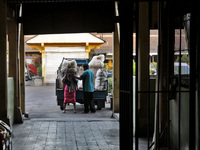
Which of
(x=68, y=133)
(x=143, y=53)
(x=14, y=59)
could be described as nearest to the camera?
(x=143, y=53)

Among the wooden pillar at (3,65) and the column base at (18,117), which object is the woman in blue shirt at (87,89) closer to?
the column base at (18,117)

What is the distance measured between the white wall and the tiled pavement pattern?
15.8m

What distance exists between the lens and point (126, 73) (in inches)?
190

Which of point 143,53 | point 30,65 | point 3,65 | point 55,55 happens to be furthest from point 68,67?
point 30,65

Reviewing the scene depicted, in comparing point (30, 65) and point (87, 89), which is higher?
point (30, 65)

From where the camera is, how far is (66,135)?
27.7 ft

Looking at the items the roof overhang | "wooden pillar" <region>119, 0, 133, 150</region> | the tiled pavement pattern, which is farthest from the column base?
"wooden pillar" <region>119, 0, 133, 150</region>

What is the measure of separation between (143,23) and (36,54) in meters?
26.9

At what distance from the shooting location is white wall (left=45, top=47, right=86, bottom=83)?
26.1 metres

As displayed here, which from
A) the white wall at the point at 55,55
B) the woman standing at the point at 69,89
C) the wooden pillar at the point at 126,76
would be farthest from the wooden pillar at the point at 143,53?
the white wall at the point at 55,55

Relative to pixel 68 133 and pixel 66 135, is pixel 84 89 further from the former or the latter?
pixel 66 135

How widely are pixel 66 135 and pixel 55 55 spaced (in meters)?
19.9

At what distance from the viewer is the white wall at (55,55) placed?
26.1m

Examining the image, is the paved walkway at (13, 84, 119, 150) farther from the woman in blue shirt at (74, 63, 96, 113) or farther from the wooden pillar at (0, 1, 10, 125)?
the wooden pillar at (0, 1, 10, 125)
